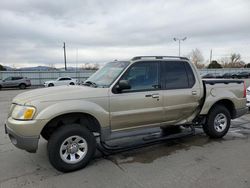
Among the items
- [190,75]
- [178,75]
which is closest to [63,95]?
[178,75]

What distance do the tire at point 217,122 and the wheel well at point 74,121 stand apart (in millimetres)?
2846

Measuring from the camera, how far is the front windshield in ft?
15.1

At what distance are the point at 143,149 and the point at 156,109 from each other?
92 centimetres

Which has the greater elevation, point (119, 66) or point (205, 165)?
point (119, 66)

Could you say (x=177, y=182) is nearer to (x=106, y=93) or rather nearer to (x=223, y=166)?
(x=223, y=166)

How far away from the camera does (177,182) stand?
11.8 ft

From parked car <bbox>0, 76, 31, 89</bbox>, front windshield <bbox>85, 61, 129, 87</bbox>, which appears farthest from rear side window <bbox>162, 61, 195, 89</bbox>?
parked car <bbox>0, 76, 31, 89</bbox>

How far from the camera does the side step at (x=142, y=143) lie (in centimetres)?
464

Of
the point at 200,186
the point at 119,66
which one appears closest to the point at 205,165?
the point at 200,186

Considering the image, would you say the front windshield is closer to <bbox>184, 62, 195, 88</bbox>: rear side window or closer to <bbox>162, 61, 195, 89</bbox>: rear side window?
<bbox>162, 61, 195, 89</bbox>: rear side window

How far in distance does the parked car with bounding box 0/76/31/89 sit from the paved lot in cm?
2574

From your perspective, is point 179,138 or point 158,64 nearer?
point 158,64

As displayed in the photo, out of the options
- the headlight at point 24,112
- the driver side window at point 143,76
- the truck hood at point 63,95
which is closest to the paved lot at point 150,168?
the headlight at point 24,112

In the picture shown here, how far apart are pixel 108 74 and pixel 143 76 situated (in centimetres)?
72
